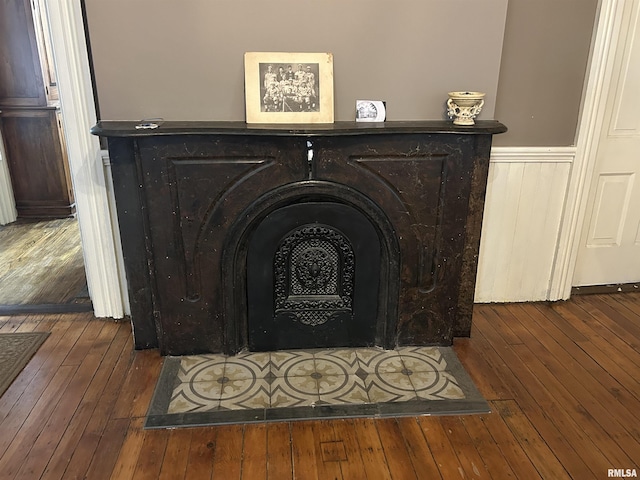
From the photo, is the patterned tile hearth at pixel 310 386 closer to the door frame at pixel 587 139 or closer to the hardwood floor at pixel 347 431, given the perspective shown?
the hardwood floor at pixel 347 431

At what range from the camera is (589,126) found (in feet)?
8.70

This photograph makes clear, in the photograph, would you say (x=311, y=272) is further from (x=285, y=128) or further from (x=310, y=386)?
(x=285, y=128)

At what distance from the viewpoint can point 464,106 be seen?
2207 mm

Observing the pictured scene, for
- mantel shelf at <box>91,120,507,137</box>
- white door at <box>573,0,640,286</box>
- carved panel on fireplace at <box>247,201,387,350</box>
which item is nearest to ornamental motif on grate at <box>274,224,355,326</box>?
carved panel on fireplace at <box>247,201,387,350</box>

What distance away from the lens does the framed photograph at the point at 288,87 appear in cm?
219

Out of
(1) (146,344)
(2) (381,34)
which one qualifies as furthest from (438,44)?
(1) (146,344)

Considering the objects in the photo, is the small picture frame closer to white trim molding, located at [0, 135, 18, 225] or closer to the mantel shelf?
the mantel shelf

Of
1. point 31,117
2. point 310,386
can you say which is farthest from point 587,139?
point 31,117

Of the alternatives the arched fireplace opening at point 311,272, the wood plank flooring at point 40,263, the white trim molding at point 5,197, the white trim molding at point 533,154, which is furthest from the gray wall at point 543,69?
the white trim molding at point 5,197

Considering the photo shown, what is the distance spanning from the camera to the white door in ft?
8.79

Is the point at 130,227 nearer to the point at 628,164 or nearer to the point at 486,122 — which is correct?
Result: the point at 486,122

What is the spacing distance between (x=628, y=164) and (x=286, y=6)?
210 centimetres

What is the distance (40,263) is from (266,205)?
2147 millimetres

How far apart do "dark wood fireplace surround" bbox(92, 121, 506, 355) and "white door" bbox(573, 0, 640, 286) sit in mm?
1009
